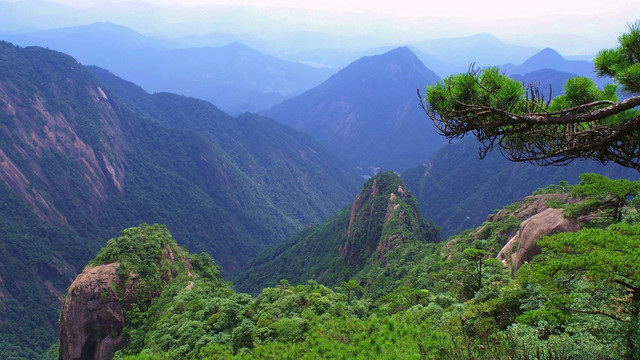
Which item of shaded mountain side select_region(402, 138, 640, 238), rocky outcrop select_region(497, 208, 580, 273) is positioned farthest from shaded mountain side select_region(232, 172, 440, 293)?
shaded mountain side select_region(402, 138, 640, 238)

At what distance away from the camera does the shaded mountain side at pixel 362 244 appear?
57.2 meters

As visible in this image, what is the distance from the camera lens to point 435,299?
78.5 ft

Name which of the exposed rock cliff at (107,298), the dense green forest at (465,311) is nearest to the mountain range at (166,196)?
the dense green forest at (465,311)

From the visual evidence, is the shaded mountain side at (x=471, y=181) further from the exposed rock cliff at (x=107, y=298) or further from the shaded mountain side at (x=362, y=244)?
the exposed rock cliff at (x=107, y=298)

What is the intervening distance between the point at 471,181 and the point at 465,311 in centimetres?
15293

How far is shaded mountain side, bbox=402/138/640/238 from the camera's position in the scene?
127875mm

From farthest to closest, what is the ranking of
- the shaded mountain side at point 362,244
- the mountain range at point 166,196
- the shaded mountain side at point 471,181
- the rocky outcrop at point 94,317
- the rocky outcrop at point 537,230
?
the shaded mountain side at point 471,181, the mountain range at point 166,196, the shaded mountain side at point 362,244, the rocky outcrop at point 94,317, the rocky outcrop at point 537,230

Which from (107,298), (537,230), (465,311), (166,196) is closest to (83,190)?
(166,196)

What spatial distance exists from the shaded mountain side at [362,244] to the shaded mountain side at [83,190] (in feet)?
114

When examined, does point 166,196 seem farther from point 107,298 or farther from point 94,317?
point 107,298

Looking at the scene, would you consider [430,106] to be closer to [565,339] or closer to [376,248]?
[565,339]

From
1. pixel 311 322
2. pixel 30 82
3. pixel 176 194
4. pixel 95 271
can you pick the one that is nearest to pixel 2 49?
pixel 30 82

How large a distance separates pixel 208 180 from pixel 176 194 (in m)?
18.0

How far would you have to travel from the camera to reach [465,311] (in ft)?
53.8
